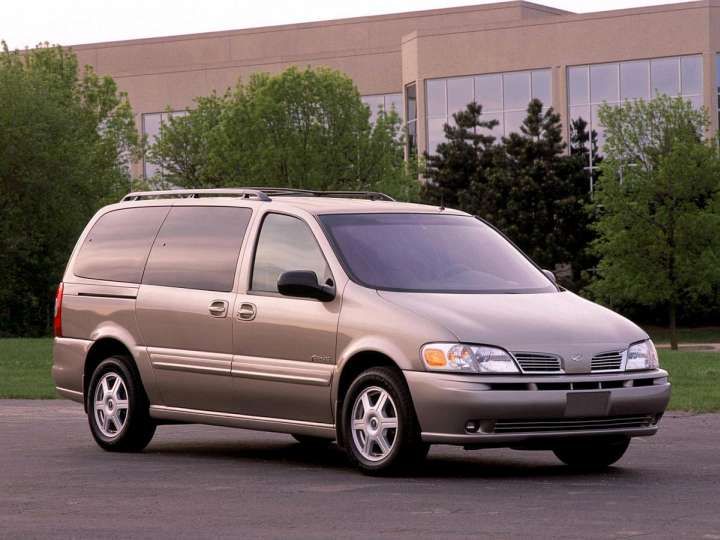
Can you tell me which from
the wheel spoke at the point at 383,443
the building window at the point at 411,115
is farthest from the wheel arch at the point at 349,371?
the building window at the point at 411,115

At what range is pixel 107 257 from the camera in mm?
12781

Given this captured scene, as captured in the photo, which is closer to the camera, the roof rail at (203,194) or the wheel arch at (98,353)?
the roof rail at (203,194)

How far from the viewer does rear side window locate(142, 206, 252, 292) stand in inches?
457

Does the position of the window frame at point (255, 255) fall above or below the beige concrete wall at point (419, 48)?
below

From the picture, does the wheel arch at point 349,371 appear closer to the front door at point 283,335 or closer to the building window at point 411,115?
the front door at point 283,335

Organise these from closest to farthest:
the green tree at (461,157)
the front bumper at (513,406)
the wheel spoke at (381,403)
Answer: the front bumper at (513,406)
the wheel spoke at (381,403)
the green tree at (461,157)

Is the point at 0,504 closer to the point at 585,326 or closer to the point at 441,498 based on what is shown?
the point at 441,498

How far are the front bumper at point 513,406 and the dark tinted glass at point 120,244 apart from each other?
10.7 feet

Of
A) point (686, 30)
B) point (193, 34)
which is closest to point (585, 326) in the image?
point (686, 30)

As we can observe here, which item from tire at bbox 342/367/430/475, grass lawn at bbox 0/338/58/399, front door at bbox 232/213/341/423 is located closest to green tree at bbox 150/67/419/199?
grass lawn at bbox 0/338/58/399

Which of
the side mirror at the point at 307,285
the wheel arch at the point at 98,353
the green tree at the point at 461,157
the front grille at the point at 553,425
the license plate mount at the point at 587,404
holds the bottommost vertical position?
the front grille at the point at 553,425

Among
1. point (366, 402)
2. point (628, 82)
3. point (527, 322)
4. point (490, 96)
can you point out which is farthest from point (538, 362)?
point (490, 96)

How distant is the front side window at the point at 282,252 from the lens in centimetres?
1109

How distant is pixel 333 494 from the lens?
9.34 meters
